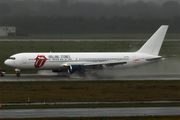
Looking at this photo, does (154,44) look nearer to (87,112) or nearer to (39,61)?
(39,61)

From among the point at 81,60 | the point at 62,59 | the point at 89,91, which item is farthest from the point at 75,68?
the point at 89,91

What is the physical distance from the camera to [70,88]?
111ft

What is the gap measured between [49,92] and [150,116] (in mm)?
13233

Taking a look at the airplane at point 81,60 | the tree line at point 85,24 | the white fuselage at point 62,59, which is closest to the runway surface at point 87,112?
the airplane at point 81,60

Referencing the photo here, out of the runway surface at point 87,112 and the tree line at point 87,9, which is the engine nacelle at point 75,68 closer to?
the runway surface at point 87,112

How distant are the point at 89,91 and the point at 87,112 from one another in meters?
10.2

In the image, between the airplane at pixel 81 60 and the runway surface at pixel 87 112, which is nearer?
the runway surface at pixel 87 112

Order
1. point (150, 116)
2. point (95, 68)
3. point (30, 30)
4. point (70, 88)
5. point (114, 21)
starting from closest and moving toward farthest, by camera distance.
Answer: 1. point (150, 116)
2. point (70, 88)
3. point (95, 68)
4. point (114, 21)
5. point (30, 30)

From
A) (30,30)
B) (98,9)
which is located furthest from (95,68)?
(30,30)

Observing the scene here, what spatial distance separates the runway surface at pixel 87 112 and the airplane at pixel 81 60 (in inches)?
816

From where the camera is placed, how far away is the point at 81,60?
4500 centimetres

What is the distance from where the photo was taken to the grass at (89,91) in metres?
28.3

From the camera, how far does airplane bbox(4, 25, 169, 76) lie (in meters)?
43.7

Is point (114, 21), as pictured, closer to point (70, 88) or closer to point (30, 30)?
point (30, 30)
